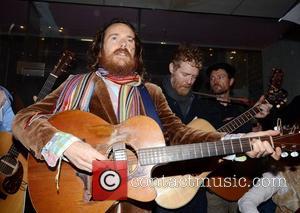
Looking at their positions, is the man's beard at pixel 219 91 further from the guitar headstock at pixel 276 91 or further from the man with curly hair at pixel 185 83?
the man with curly hair at pixel 185 83

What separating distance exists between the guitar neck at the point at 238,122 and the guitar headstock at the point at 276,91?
22cm

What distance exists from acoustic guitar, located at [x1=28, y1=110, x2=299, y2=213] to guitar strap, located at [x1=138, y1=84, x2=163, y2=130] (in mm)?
207

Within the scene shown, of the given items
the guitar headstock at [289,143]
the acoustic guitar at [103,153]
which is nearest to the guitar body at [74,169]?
the acoustic guitar at [103,153]

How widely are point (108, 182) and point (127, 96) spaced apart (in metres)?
0.52

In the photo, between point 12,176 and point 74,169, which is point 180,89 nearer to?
point 74,169

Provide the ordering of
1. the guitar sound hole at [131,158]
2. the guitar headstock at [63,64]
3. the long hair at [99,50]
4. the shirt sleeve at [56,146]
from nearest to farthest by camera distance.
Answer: the shirt sleeve at [56,146] < the guitar sound hole at [131,158] < the long hair at [99,50] < the guitar headstock at [63,64]

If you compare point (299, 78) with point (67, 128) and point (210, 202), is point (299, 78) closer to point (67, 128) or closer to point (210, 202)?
point (210, 202)

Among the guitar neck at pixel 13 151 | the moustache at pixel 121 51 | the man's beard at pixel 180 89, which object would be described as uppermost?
the moustache at pixel 121 51

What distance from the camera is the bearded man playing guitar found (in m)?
1.38

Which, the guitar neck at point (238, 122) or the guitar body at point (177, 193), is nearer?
the guitar body at point (177, 193)

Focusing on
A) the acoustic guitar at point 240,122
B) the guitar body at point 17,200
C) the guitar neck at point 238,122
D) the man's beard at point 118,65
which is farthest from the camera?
the guitar neck at point 238,122

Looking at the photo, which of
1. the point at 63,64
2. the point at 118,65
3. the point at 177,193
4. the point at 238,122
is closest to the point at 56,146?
the point at 118,65

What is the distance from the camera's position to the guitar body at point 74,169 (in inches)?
55.8

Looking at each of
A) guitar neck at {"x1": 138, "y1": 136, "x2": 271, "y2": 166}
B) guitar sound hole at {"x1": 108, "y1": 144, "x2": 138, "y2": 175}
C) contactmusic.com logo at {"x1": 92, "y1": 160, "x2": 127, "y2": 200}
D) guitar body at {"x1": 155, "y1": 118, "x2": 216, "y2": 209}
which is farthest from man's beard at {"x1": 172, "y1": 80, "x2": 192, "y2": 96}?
contactmusic.com logo at {"x1": 92, "y1": 160, "x2": 127, "y2": 200}
